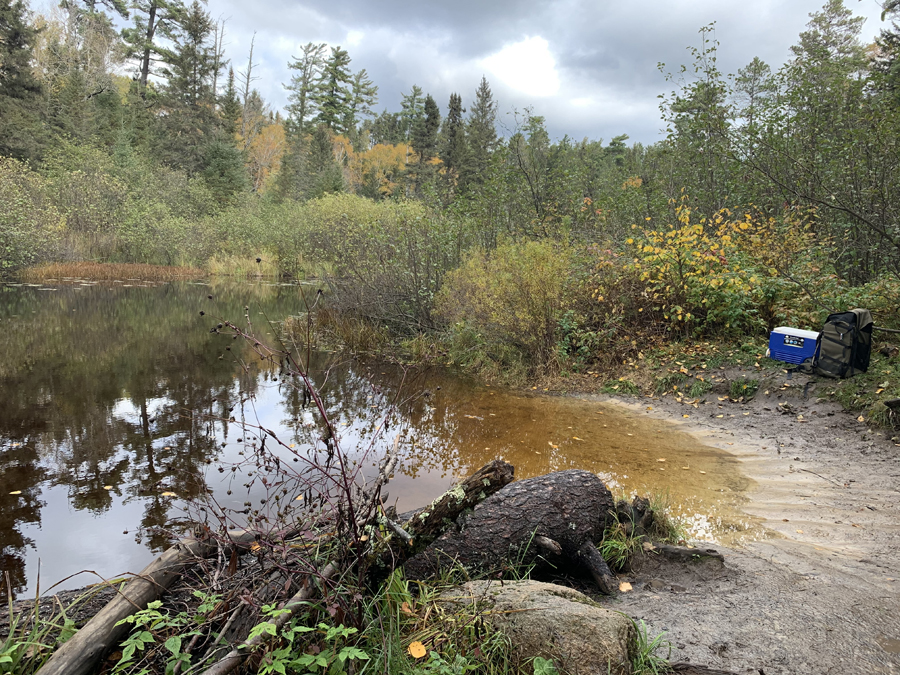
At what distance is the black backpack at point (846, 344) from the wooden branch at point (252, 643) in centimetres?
787

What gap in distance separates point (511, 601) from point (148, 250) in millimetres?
30055

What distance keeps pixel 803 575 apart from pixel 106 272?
2931 cm

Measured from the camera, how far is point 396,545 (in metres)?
2.71

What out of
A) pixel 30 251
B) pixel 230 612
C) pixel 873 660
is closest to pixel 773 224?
pixel 873 660

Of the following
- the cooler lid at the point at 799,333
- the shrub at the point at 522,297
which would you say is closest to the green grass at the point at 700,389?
the cooler lid at the point at 799,333

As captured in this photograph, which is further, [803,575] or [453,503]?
[803,575]

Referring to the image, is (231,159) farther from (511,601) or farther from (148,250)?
(511,601)

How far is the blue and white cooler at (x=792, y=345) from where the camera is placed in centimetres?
781

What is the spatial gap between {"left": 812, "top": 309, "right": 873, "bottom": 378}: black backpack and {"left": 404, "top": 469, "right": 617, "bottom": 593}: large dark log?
5793 mm

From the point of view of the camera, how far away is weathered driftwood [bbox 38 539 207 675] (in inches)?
87.4

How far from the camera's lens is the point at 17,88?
29.7m

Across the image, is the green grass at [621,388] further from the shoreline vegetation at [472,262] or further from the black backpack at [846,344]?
the black backpack at [846,344]

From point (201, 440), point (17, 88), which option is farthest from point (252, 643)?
point (17, 88)

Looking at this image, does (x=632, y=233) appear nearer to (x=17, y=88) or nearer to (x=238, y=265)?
(x=238, y=265)
